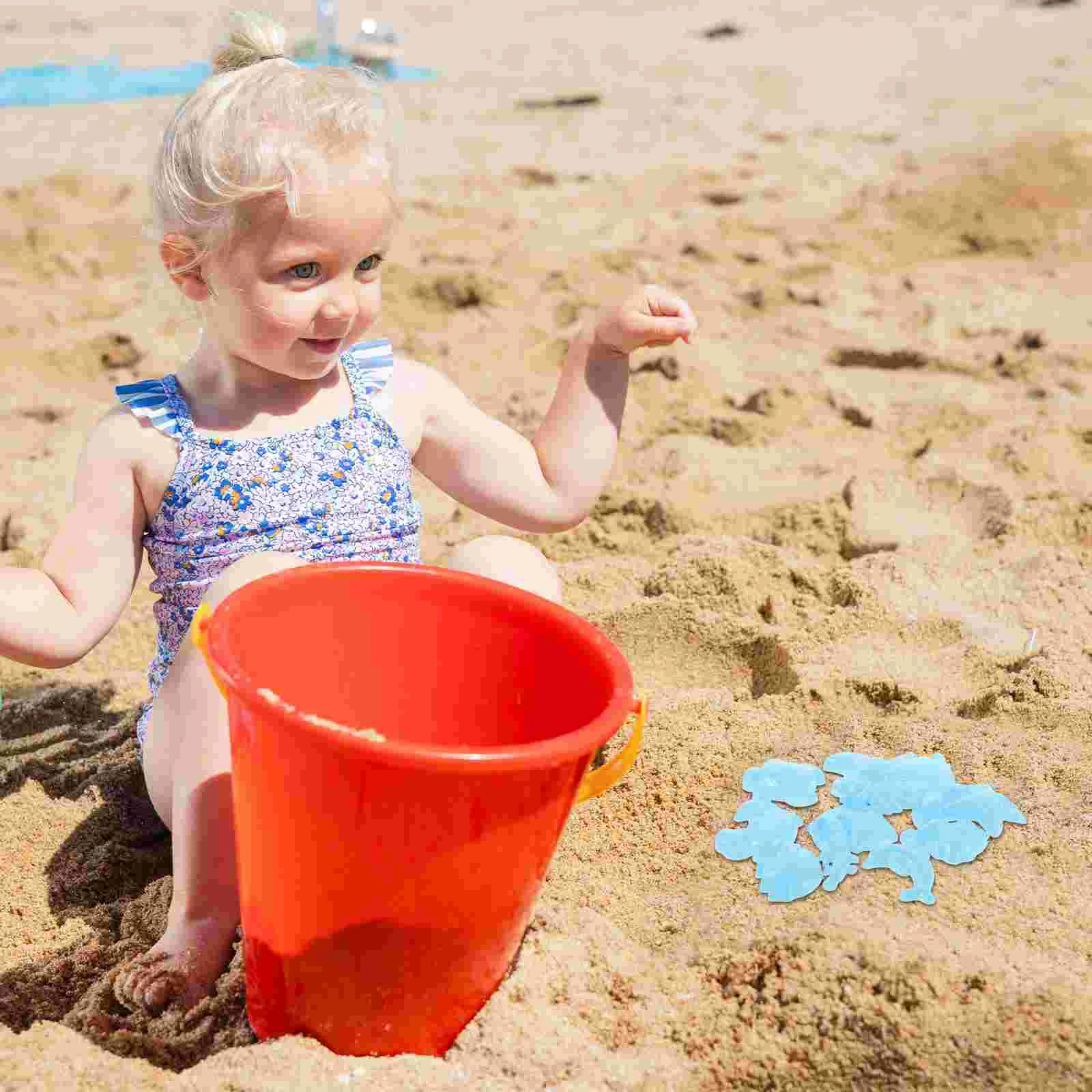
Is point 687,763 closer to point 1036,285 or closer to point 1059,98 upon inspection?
point 1036,285

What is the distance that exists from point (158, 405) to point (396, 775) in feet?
2.38

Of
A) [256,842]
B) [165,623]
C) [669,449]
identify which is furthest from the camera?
[669,449]

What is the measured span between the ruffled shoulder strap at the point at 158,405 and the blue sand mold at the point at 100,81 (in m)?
4.84

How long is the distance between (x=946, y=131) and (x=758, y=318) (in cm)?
261

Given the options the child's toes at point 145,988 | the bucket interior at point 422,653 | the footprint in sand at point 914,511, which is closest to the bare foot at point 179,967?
the child's toes at point 145,988

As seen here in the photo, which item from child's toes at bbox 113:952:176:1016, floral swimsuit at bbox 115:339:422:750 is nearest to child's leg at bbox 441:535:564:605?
floral swimsuit at bbox 115:339:422:750

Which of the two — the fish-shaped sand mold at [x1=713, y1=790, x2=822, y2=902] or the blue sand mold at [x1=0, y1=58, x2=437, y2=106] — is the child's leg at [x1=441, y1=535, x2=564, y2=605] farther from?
the blue sand mold at [x1=0, y1=58, x2=437, y2=106]

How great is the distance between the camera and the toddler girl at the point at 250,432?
1.47 metres

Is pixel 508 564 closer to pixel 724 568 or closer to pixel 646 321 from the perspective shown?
pixel 646 321

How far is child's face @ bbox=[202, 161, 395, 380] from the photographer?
60.4 inches

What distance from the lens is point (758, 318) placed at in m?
3.63

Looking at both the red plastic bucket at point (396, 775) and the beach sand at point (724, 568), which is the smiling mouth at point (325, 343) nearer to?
the red plastic bucket at point (396, 775)

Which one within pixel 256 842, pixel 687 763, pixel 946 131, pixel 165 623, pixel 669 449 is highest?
pixel 256 842

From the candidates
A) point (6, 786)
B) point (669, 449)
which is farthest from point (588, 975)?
point (669, 449)
